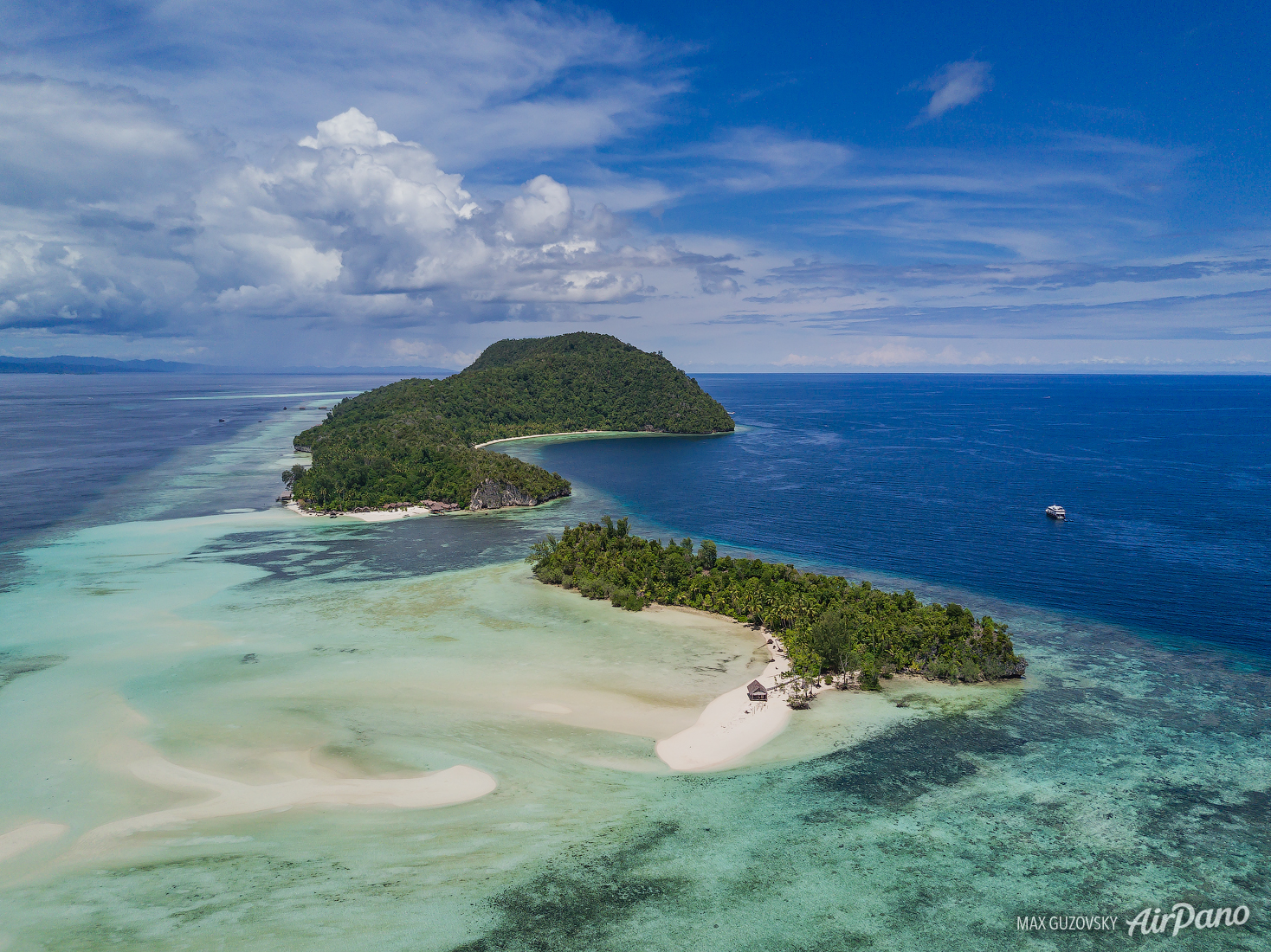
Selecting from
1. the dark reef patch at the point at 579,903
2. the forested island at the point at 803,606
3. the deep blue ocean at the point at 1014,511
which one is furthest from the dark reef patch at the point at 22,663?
the deep blue ocean at the point at 1014,511

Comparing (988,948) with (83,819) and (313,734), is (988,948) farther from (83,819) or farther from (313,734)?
(83,819)

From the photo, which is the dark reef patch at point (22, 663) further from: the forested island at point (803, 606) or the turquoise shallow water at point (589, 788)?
the forested island at point (803, 606)

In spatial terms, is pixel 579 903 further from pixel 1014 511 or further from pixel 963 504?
pixel 963 504

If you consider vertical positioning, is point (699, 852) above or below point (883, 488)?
below

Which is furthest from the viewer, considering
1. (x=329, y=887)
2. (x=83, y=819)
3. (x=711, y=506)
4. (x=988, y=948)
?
(x=711, y=506)

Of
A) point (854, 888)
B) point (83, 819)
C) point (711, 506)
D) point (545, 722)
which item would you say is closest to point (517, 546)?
point (711, 506)

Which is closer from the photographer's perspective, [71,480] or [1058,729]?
[1058,729]
